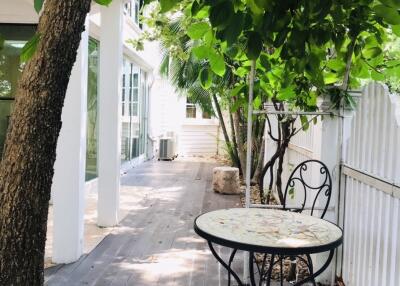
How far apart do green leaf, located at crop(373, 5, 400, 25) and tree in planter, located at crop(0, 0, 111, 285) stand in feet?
4.05

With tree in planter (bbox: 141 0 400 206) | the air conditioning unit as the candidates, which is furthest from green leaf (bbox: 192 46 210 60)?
the air conditioning unit

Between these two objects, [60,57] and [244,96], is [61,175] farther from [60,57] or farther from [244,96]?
[60,57]

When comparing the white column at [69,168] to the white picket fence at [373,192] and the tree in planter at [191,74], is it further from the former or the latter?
the white picket fence at [373,192]

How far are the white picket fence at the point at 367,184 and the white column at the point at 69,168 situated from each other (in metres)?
2.15

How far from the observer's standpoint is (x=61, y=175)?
13.8 ft

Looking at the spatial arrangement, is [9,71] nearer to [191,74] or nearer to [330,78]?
[191,74]

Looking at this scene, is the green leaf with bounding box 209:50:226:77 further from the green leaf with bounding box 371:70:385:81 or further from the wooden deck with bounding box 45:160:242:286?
the wooden deck with bounding box 45:160:242:286

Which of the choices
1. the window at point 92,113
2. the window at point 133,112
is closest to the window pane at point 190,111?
the window at point 133,112

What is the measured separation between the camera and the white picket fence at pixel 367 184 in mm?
2434

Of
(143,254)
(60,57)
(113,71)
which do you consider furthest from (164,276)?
(60,57)

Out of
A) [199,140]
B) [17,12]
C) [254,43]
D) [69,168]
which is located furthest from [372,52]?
[199,140]

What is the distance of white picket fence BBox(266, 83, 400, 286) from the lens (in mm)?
2434

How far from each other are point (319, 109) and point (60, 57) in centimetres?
278

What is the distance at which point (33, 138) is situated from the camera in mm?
1297
